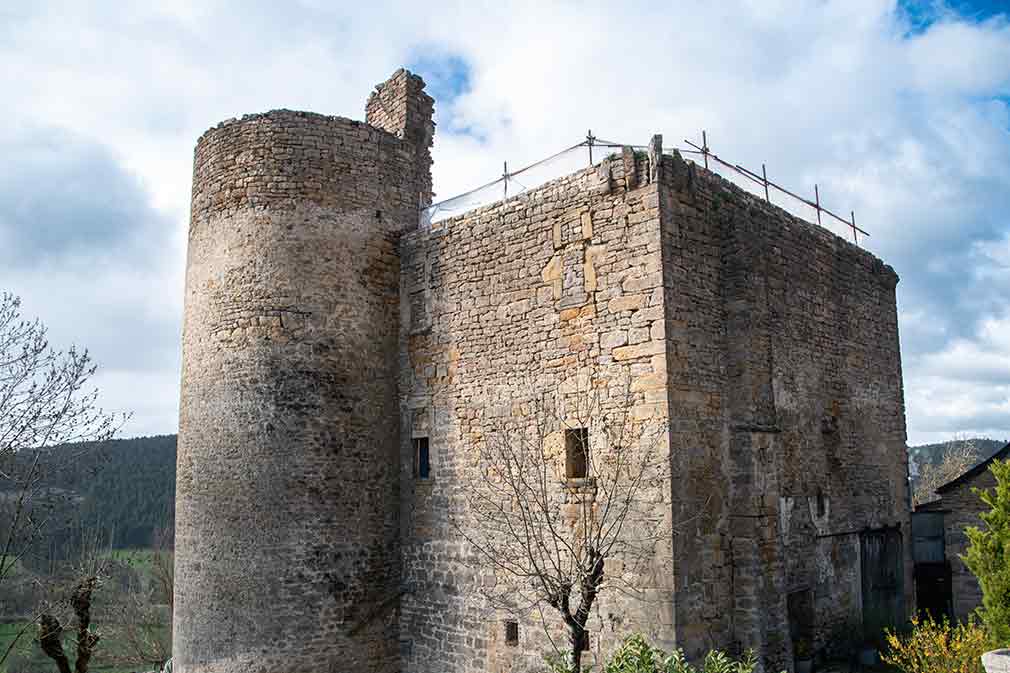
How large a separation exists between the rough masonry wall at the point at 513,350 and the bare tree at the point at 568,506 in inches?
3.9

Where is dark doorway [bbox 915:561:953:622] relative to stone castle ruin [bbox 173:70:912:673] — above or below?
below

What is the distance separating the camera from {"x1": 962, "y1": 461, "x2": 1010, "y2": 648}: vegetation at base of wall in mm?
8016

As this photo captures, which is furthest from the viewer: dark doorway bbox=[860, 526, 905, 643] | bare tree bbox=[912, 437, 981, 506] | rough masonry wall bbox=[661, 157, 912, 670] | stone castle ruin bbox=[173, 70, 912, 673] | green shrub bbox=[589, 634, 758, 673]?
bare tree bbox=[912, 437, 981, 506]

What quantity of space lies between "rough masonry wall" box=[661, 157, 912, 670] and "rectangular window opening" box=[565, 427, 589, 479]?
1239 millimetres

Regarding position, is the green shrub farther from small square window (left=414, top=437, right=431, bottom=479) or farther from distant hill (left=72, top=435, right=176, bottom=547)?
distant hill (left=72, top=435, right=176, bottom=547)

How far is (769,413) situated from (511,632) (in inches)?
169

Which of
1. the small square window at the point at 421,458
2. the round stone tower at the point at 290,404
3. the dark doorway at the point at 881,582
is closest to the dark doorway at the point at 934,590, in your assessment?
the dark doorway at the point at 881,582

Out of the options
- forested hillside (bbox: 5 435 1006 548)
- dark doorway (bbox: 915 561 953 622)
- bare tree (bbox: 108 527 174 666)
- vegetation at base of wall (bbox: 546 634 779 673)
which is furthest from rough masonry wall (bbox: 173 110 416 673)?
forested hillside (bbox: 5 435 1006 548)

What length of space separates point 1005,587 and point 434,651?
6.85 metres

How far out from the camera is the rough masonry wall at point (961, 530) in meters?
13.6

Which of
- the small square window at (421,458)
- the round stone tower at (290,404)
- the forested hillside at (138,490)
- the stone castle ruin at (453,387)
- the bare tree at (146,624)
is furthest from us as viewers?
the forested hillside at (138,490)

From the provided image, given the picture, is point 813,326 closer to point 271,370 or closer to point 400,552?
point 400,552

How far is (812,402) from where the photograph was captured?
11172 millimetres

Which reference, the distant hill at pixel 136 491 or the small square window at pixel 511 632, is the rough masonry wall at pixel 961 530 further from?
the distant hill at pixel 136 491
